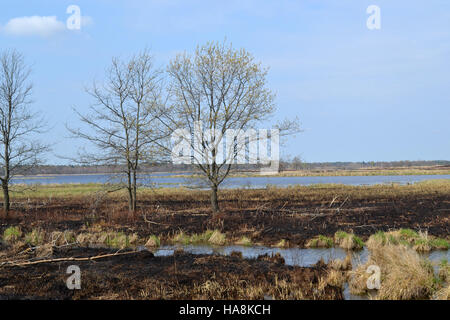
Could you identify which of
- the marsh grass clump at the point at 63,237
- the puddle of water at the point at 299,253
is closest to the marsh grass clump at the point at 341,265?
the puddle of water at the point at 299,253

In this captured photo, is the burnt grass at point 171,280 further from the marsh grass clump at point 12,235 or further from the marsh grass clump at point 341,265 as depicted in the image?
the marsh grass clump at point 12,235

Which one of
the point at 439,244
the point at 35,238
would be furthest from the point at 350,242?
the point at 35,238

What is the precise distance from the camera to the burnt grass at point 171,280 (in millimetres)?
8891

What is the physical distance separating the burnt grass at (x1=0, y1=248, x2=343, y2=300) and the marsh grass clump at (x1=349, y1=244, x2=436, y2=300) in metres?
0.88

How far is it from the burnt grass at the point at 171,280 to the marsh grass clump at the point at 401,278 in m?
0.88

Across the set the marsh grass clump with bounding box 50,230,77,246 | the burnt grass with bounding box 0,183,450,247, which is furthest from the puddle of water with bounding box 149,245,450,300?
the marsh grass clump with bounding box 50,230,77,246

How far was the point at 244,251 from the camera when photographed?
14703mm

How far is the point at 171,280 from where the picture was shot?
390 inches

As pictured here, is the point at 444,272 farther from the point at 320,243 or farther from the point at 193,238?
the point at 193,238

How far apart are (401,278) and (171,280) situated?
5319mm
